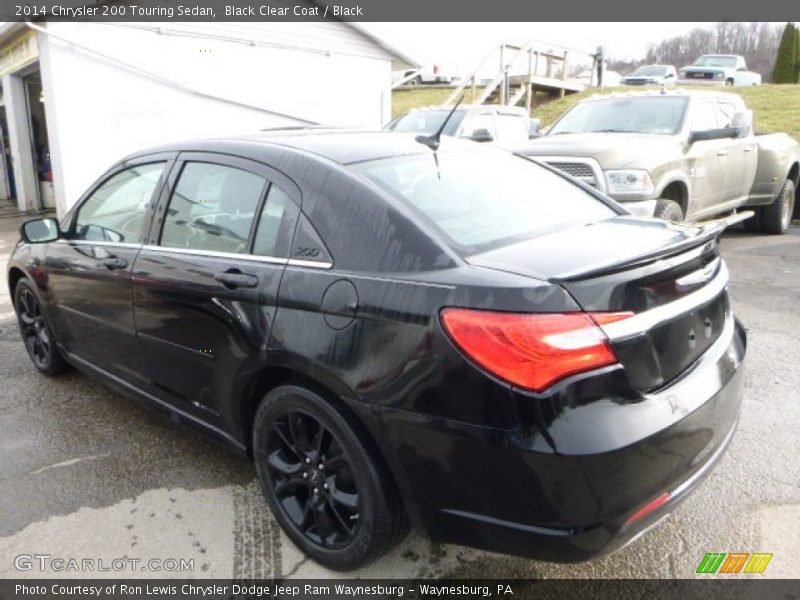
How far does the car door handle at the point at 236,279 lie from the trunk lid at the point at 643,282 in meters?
0.91

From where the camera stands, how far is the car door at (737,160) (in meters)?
7.84

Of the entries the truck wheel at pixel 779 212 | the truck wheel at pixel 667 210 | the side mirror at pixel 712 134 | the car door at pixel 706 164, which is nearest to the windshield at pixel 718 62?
the truck wheel at pixel 779 212

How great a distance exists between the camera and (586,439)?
1.86 meters

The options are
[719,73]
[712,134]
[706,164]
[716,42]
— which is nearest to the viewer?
[712,134]

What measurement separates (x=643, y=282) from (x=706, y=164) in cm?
602

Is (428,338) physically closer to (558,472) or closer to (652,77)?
(558,472)

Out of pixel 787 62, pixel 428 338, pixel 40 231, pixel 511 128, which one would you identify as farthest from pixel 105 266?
pixel 787 62

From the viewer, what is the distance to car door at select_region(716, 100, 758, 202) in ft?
25.7

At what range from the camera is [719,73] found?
2733cm

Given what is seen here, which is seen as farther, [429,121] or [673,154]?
[429,121]

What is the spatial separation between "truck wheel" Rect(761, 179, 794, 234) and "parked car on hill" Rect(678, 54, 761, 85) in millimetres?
19341

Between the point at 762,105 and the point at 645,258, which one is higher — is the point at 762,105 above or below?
above

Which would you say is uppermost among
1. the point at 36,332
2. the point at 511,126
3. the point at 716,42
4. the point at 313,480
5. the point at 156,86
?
the point at 716,42

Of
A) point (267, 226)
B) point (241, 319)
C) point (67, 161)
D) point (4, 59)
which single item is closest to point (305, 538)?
point (241, 319)
